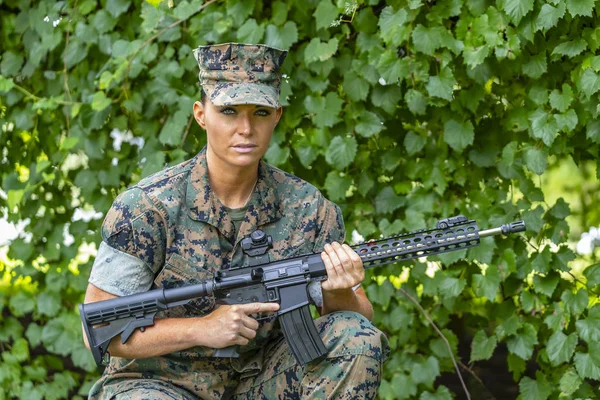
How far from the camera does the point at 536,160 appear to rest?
11.9 ft

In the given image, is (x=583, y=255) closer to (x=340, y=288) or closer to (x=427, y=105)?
(x=427, y=105)

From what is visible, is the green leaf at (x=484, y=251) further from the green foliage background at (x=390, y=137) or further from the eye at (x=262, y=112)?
the eye at (x=262, y=112)

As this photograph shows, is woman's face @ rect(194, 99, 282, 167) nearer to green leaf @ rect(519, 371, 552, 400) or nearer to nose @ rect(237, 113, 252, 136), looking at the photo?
nose @ rect(237, 113, 252, 136)

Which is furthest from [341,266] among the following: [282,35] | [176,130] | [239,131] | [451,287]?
[176,130]

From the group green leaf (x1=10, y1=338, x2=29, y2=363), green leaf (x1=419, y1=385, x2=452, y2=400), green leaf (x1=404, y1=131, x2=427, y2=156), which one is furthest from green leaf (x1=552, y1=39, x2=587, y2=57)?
green leaf (x1=10, y1=338, x2=29, y2=363)

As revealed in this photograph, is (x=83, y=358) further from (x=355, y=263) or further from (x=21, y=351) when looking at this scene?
(x=355, y=263)

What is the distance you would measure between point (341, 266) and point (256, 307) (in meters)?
0.30

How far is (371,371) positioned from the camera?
112 inches

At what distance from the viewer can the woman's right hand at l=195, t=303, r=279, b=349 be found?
114 inches

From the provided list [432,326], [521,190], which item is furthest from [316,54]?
[432,326]

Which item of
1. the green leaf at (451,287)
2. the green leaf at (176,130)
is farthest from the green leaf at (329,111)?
the green leaf at (451,287)

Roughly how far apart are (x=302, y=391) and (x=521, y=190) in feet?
4.72

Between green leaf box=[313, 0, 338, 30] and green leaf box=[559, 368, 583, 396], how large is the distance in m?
1.74

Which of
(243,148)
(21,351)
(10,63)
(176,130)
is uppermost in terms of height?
(243,148)
